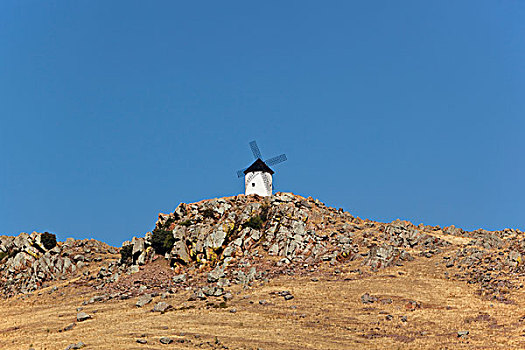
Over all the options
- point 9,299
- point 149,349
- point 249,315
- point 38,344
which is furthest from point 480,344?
point 9,299

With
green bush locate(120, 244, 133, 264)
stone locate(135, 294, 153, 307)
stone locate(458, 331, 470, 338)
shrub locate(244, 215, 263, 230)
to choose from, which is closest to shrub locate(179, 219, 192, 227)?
green bush locate(120, 244, 133, 264)

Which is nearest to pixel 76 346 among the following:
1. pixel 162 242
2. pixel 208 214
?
pixel 162 242

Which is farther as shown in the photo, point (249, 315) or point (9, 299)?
point (9, 299)

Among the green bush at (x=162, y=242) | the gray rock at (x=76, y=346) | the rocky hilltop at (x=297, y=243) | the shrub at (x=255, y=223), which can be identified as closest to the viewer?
the gray rock at (x=76, y=346)

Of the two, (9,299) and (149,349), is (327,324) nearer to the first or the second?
(149,349)

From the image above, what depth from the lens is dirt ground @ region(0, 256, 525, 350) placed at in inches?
1972

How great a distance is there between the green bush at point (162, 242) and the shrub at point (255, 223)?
13.7 m

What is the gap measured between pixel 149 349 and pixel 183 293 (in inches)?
964

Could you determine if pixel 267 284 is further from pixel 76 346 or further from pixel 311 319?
pixel 76 346

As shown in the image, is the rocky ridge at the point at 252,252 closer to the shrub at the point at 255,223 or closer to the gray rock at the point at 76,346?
the shrub at the point at 255,223

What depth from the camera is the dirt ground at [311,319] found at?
50094mm

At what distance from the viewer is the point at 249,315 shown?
59.2 meters

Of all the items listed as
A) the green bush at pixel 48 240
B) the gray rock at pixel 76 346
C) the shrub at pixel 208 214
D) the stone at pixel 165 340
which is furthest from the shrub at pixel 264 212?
the gray rock at pixel 76 346

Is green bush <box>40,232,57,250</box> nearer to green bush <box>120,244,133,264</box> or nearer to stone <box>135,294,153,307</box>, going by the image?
green bush <box>120,244,133,264</box>
